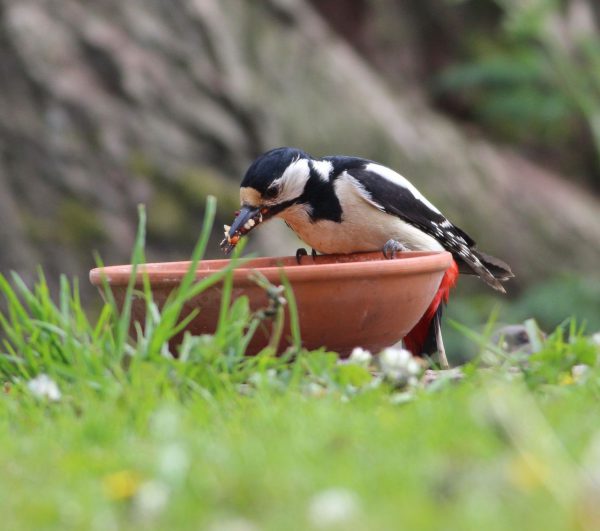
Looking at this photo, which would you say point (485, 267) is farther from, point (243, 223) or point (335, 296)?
point (335, 296)

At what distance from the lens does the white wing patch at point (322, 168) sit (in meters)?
4.67

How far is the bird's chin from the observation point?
13.9 ft

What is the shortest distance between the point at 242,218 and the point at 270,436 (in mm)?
2073

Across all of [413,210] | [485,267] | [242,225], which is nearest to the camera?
[242,225]

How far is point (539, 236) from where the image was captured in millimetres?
11094

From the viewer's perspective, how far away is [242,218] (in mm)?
4332

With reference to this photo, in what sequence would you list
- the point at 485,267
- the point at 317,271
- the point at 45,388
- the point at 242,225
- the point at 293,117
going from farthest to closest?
the point at 293,117
the point at 485,267
the point at 242,225
the point at 317,271
the point at 45,388

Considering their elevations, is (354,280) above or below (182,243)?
above

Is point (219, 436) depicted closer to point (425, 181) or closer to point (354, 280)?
point (354, 280)

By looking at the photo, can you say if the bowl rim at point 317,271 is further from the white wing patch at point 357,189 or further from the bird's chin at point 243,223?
the white wing patch at point 357,189

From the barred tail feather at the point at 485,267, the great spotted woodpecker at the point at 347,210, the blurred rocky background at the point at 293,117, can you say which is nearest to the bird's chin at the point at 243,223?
the great spotted woodpecker at the point at 347,210

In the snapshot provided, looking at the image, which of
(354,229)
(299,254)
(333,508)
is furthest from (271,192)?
(333,508)

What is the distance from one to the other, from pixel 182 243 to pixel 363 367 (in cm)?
578

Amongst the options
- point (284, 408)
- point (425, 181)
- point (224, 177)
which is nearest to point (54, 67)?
point (224, 177)
